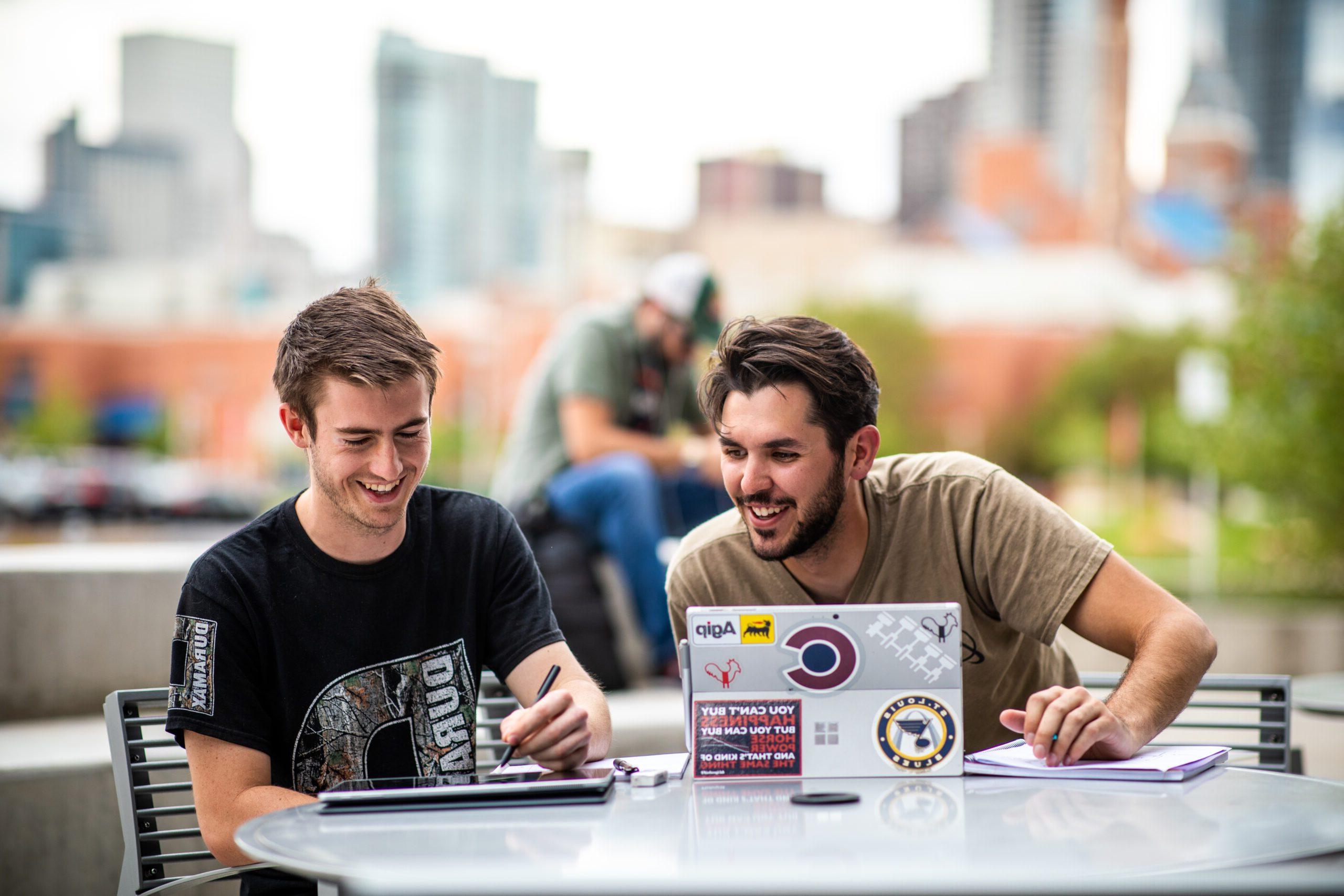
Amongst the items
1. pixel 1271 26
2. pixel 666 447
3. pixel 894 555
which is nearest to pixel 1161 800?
pixel 894 555

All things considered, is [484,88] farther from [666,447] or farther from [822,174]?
[666,447]

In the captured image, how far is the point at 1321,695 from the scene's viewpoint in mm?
3322

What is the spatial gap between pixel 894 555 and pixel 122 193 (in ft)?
194

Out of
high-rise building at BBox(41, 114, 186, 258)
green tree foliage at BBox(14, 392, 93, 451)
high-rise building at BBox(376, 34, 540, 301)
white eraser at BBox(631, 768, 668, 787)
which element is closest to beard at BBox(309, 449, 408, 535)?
white eraser at BBox(631, 768, 668, 787)

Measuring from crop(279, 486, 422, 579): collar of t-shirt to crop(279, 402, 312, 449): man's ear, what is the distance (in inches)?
3.6

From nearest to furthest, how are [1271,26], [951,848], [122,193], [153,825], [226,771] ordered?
[951,848] < [226,771] < [153,825] < [122,193] < [1271,26]

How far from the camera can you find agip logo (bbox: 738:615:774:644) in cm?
170

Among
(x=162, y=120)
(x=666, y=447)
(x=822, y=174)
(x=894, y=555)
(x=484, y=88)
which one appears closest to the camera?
(x=894, y=555)

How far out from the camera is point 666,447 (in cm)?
441

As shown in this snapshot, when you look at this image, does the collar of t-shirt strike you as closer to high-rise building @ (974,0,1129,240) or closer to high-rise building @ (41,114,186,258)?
high-rise building @ (41,114,186,258)

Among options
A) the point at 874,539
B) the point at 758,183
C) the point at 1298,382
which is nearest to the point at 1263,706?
the point at 874,539

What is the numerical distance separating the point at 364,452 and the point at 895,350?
144 feet

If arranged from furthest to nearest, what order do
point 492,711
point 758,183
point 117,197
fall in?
point 758,183 → point 117,197 → point 492,711

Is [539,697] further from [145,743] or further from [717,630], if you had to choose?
[145,743]
